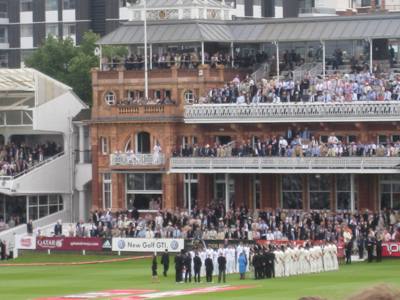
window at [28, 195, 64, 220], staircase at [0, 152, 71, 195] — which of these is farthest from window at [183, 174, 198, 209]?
window at [28, 195, 64, 220]

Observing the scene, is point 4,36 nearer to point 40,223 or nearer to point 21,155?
point 21,155

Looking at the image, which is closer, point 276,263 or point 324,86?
point 276,263

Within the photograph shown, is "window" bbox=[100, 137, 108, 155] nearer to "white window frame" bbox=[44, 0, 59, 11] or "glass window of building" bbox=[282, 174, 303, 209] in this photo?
"glass window of building" bbox=[282, 174, 303, 209]

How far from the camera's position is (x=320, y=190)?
64500 millimetres

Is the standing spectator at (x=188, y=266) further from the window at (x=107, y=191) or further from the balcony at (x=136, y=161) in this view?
the window at (x=107, y=191)

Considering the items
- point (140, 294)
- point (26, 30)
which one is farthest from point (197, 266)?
point (26, 30)

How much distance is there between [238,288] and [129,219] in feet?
77.0

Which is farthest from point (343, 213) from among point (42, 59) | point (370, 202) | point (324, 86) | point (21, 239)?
point (42, 59)

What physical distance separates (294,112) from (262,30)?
759 cm

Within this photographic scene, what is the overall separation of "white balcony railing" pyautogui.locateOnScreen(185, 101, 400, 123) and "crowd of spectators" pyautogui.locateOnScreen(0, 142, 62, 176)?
9852 millimetres

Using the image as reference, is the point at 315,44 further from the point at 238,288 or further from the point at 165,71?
the point at 238,288

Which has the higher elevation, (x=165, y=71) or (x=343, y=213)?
(x=165, y=71)

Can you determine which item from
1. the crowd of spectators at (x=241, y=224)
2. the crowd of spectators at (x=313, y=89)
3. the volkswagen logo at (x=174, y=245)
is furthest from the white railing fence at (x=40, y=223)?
the crowd of spectators at (x=313, y=89)

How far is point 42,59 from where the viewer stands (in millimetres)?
91562
